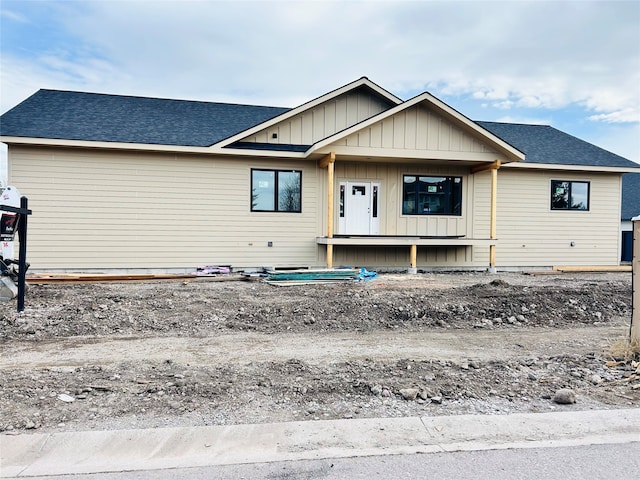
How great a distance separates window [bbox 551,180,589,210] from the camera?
51.5ft

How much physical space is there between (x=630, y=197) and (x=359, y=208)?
64.7 feet

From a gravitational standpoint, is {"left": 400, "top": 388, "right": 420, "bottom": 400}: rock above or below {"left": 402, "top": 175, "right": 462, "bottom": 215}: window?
below

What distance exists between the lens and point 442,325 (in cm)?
719

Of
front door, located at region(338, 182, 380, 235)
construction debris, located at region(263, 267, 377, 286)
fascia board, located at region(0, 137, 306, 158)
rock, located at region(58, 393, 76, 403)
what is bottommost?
rock, located at region(58, 393, 76, 403)

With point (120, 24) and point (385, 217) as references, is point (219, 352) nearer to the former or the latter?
point (385, 217)

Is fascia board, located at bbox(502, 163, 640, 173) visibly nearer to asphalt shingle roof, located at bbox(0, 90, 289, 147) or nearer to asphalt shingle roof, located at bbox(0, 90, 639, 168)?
asphalt shingle roof, located at bbox(0, 90, 639, 168)

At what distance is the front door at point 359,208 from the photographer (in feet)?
46.4

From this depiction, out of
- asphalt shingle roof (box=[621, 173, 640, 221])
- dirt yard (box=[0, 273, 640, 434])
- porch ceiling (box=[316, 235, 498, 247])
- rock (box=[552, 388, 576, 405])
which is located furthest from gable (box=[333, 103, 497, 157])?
asphalt shingle roof (box=[621, 173, 640, 221])

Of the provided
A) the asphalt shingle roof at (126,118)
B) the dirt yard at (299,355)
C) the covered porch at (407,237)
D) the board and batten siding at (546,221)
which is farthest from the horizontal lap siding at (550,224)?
the asphalt shingle roof at (126,118)

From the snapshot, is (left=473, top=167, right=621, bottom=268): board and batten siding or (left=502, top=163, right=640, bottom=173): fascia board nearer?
(left=502, top=163, right=640, bottom=173): fascia board

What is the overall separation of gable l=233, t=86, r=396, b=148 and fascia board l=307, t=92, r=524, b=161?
52.1 inches

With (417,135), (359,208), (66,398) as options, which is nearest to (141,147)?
(359,208)

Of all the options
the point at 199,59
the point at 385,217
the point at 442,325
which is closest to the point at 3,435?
the point at 442,325

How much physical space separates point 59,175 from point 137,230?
249 cm
